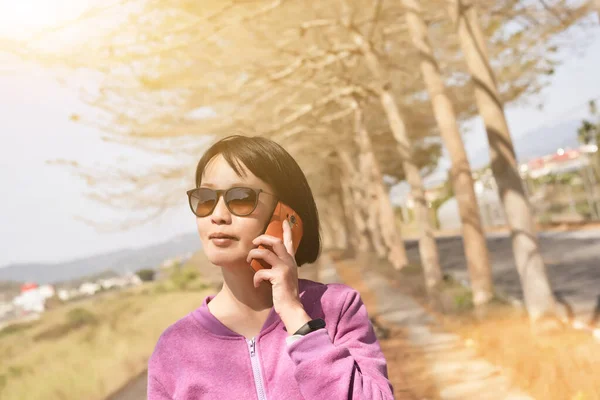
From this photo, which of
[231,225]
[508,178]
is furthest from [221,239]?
[508,178]

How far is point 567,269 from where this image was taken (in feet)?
39.3

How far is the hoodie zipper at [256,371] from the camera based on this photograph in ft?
5.44

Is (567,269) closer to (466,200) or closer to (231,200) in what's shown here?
(466,200)

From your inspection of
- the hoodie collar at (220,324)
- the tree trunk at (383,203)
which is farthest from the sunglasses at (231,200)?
the tree trunk at (383,203)

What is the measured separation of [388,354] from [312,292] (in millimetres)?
6029

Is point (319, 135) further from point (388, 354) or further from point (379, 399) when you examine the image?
point (379, 399)

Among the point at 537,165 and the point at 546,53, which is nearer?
the point at 546,53

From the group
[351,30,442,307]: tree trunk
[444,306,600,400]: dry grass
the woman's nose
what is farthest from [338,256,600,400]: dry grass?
the woman's nose

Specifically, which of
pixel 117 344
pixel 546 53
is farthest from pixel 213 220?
pixel 546 53

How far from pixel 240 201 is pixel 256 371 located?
1.48 ft

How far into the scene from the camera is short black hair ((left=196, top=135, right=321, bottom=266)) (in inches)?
65.7

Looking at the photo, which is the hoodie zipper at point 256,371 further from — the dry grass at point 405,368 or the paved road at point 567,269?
the paved road at point 567,269

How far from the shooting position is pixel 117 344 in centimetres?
1105

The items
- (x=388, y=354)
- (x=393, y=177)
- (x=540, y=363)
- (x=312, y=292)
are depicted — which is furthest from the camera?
(x=393, y=177)
